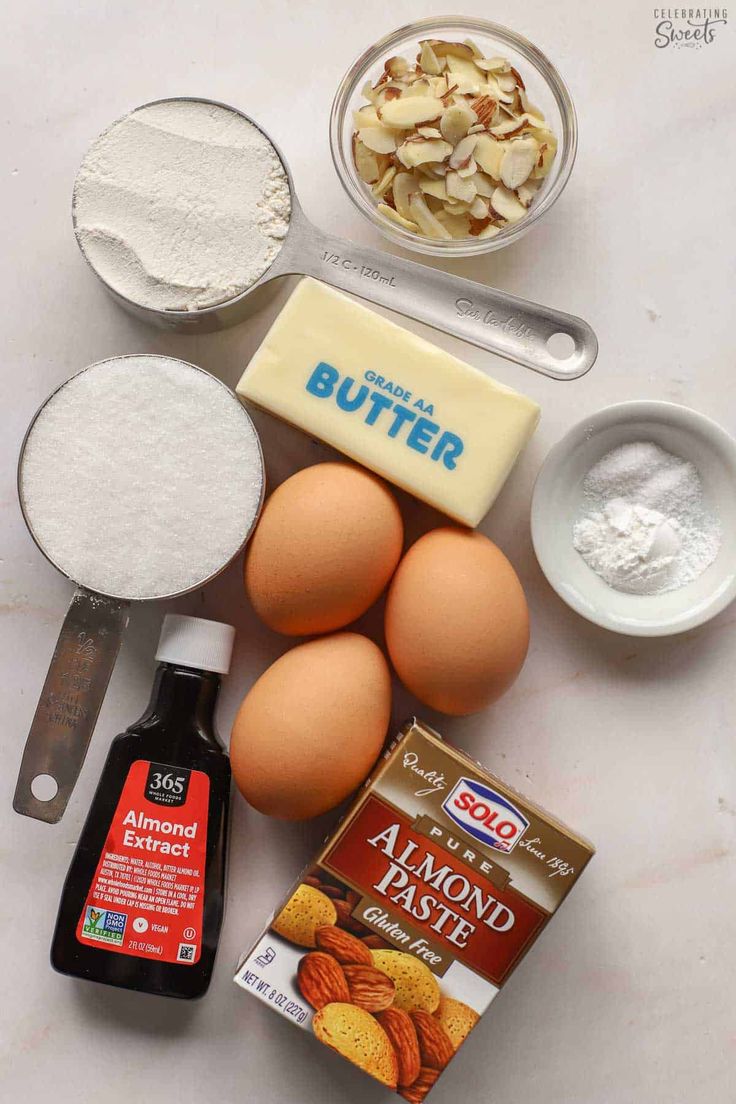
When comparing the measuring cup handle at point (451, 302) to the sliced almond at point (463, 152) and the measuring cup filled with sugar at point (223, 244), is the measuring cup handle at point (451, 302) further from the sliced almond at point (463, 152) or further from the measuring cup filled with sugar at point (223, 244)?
the sliced almond at point (463, 152)

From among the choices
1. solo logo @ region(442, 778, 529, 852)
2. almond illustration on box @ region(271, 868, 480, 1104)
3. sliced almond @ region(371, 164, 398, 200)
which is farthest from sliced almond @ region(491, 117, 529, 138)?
almond illustration on box @ region(271, 868, 480, 1104)

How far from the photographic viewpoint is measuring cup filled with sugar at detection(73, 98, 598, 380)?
86 centimetres

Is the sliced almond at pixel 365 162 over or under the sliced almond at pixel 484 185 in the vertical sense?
under

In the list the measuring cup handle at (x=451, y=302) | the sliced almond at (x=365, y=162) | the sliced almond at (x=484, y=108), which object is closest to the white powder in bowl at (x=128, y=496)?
the measuring cup handle at (x=451, y=302)

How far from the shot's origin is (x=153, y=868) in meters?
0.87

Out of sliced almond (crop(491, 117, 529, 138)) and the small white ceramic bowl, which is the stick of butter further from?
sliced almond (crop(491, 117, 529, 138))

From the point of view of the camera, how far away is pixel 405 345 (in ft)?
2.81

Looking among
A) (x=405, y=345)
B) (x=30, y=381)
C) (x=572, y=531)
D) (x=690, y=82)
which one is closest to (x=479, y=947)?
(x=572, y=531)

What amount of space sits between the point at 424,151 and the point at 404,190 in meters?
0.04

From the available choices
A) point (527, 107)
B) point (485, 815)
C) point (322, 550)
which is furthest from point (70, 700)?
point (527, 107)

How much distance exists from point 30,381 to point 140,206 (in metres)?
0.23

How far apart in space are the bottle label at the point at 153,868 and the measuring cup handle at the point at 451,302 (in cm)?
50

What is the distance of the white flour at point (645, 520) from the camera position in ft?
2.98

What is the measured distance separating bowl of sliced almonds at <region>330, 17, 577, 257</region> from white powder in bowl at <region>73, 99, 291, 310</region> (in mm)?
99
